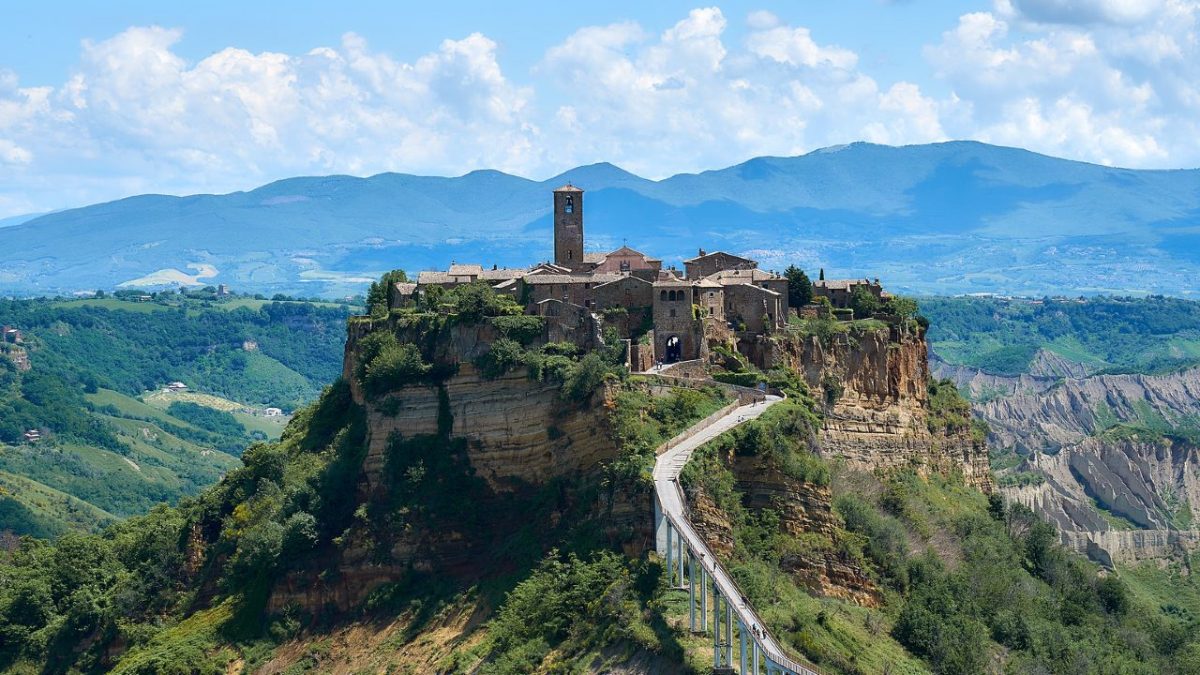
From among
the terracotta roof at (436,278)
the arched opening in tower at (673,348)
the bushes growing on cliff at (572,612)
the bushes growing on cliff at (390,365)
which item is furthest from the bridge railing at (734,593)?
the terracotta roof at (436,278)

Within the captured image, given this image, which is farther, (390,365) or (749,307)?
(749,307)

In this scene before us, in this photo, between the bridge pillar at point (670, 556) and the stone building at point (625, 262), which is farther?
the stone building at point (625, 262)

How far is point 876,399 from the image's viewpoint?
227 feet

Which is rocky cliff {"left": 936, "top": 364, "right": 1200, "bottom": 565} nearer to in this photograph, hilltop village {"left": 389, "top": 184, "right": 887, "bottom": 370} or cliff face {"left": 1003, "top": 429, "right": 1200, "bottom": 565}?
cliff face {"left": 1003, "top": 429, "right": 1200, "bottom": 565}

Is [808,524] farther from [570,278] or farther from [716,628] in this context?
[570,278]

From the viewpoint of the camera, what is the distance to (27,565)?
79.8 m

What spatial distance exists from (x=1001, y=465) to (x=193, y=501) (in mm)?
60161

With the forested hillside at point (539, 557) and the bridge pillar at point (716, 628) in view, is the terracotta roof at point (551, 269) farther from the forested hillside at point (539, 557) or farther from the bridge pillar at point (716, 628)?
the bridge pillar at point (716, 628)

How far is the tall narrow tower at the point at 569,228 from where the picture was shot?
74812 millimetres

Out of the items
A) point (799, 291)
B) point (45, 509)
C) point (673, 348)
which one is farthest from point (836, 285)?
point (45, 509)

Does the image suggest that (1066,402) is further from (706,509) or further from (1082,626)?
(706,509)

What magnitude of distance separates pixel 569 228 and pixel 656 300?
11.4 meters

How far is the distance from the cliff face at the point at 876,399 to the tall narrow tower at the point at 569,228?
12.9 m

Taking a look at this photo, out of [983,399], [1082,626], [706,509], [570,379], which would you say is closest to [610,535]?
[706,509]
